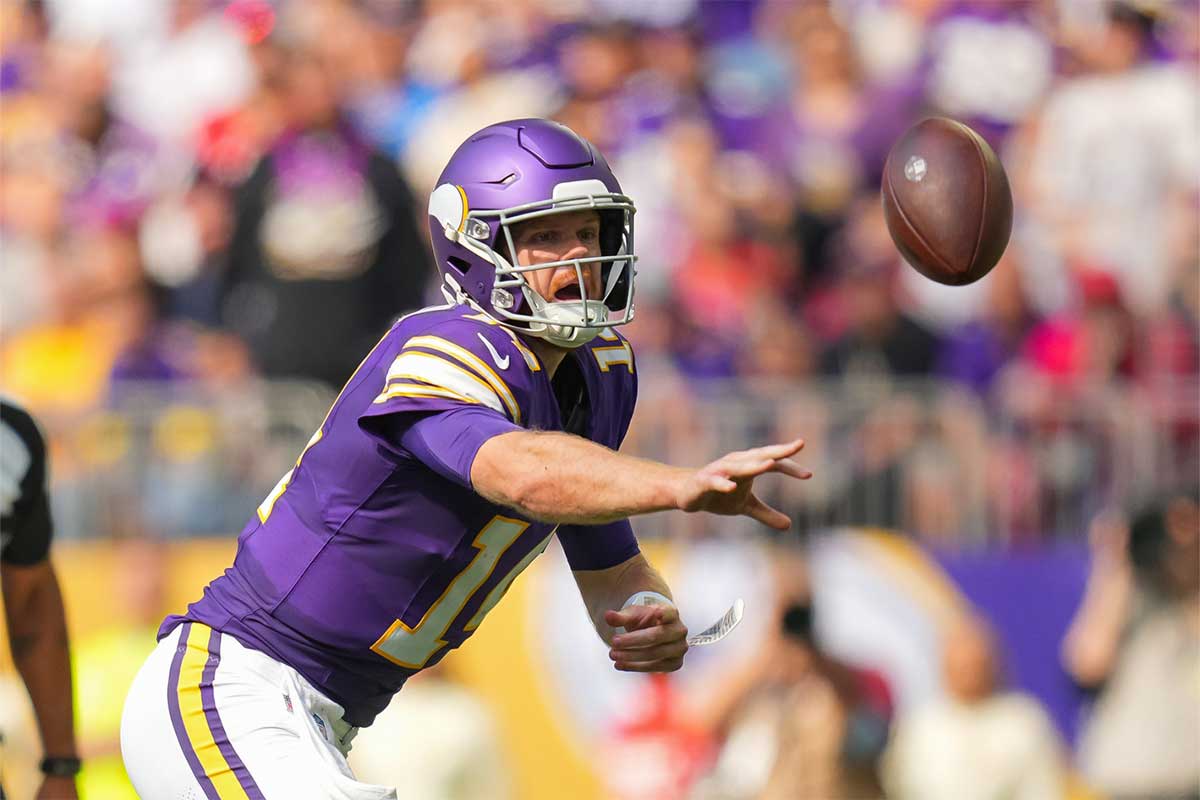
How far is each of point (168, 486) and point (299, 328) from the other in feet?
3.07

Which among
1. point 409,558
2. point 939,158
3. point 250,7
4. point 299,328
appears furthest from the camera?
point 250,7

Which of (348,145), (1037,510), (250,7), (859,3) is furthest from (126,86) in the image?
(1037,510)

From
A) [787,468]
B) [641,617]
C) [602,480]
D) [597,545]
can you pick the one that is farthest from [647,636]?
[787,468]

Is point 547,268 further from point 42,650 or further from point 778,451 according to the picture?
point 42,650

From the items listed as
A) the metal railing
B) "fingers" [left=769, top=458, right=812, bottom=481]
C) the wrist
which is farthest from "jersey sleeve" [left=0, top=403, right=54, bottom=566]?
the metal railing

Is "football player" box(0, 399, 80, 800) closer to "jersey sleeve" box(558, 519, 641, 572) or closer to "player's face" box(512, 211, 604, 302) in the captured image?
"jersey sleeve" box(558, 519, 641, 572)

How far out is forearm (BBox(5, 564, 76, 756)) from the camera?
5262mm

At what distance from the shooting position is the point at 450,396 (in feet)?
13.3

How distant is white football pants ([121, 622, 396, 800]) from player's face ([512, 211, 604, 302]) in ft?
3.45

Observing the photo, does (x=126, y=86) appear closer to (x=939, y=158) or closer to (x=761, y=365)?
(x=761, y=365)

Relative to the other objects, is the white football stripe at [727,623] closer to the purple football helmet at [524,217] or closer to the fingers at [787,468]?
the fingers at [787,468]

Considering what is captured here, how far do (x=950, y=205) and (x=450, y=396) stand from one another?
154 centimetres

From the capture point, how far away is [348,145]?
29.9ft

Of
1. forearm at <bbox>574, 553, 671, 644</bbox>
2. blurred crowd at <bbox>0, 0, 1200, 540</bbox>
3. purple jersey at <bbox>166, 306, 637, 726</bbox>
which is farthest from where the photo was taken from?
blurred crowd at <bbox>0, 0, 1200, 540</bbox>
